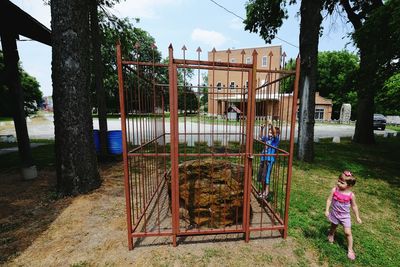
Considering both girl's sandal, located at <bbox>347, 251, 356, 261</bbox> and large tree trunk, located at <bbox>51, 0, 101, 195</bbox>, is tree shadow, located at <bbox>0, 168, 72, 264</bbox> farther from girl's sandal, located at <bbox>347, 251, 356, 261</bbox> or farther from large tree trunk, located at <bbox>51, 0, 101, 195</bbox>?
girl's sandal, located at <bbox>347, 251, 356, 261</bbox>

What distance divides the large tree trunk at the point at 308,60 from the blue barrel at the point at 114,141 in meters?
6.95

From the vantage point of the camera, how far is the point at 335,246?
328 centimetres

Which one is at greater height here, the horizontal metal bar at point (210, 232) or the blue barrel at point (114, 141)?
the blue barrel at point (114, 141)

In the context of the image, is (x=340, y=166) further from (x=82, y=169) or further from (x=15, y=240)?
(x=15, y=240)

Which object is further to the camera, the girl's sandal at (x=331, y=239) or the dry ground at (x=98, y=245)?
the girl's sandal at (x=331, y=239)

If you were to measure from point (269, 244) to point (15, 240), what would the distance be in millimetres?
4114

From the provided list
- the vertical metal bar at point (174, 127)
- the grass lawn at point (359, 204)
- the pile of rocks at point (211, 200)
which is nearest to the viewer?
the vertical metal bar at point (174, 127)

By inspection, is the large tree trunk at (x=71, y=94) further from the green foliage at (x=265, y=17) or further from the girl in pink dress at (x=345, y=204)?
the green foliage at (x=265, y=17)

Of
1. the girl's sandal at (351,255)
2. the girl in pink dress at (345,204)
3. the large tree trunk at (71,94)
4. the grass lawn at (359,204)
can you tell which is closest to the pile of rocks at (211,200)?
the grass lawn at (359,204)

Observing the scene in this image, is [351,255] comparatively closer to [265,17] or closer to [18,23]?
[18,23]

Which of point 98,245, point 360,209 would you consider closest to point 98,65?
point 98,245

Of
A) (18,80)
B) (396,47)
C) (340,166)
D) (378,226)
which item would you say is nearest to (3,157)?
(18,80)

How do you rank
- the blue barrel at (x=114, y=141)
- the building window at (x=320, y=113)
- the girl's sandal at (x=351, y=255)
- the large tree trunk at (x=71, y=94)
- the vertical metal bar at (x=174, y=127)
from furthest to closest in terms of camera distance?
the building window at (x=320, y=113)
the blue barrel at (x=114, y=141)
the large tree trunk at (x=71, y=94)
the girl's sandal at (x=351, y=255)
the vertical metal bar at (x=174, y=127)

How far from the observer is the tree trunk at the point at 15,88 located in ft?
18.9
